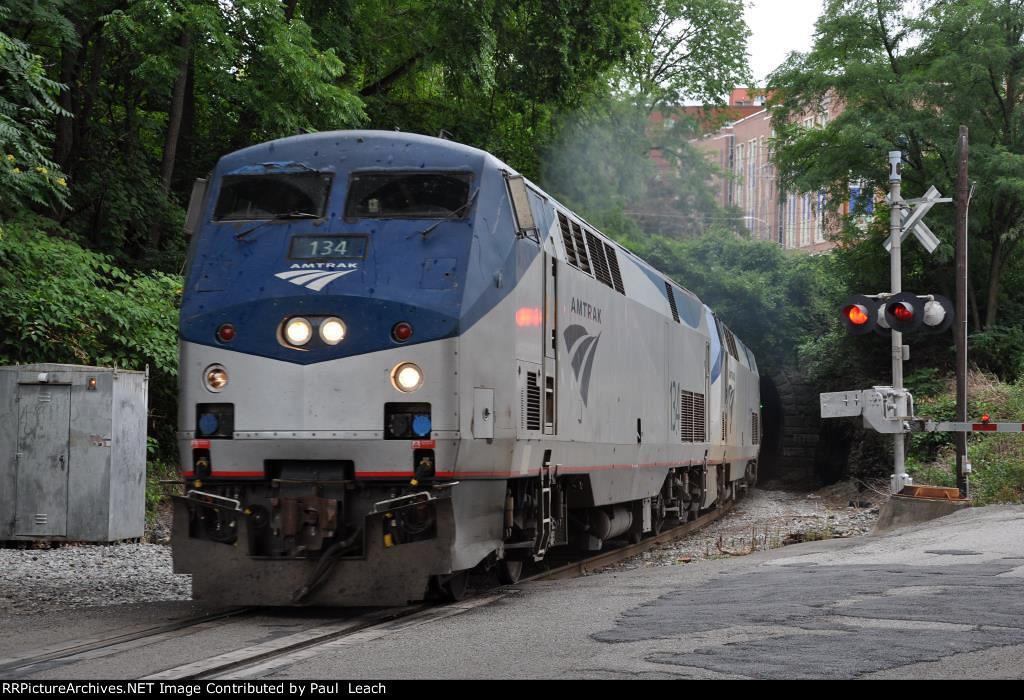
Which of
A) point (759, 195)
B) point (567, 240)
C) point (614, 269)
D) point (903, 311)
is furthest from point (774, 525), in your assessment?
point (759, 195)

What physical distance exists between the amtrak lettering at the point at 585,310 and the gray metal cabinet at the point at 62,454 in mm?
5786

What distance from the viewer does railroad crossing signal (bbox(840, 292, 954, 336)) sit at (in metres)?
15.9

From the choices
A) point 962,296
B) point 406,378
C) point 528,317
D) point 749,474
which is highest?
point 962,296

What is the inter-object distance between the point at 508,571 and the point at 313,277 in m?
3.61

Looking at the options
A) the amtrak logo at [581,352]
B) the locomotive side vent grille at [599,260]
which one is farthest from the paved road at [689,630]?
the locomotive side vent grille at [599,260]

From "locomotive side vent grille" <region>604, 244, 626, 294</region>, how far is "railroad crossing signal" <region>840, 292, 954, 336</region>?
3.30 meters

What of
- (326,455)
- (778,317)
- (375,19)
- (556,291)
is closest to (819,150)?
(778,317)

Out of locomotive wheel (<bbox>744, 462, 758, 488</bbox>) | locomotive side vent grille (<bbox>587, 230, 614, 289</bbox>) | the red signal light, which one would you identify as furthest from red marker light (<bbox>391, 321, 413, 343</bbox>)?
locomotive wheel (<bbox>744, 462, 758, 488</bbox>)

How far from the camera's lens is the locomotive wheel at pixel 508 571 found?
11641 mm

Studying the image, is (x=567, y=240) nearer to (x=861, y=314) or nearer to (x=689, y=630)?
(x=689, y=630)

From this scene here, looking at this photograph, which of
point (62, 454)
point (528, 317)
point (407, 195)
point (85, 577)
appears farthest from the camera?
point (62, 454)

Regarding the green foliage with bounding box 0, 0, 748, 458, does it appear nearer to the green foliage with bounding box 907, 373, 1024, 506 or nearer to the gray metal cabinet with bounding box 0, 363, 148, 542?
the gray metal cabinet with bounding box 0, 363, 148, 542

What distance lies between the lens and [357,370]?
30.5ft

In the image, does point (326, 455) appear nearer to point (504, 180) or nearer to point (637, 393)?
point (504, 180)
